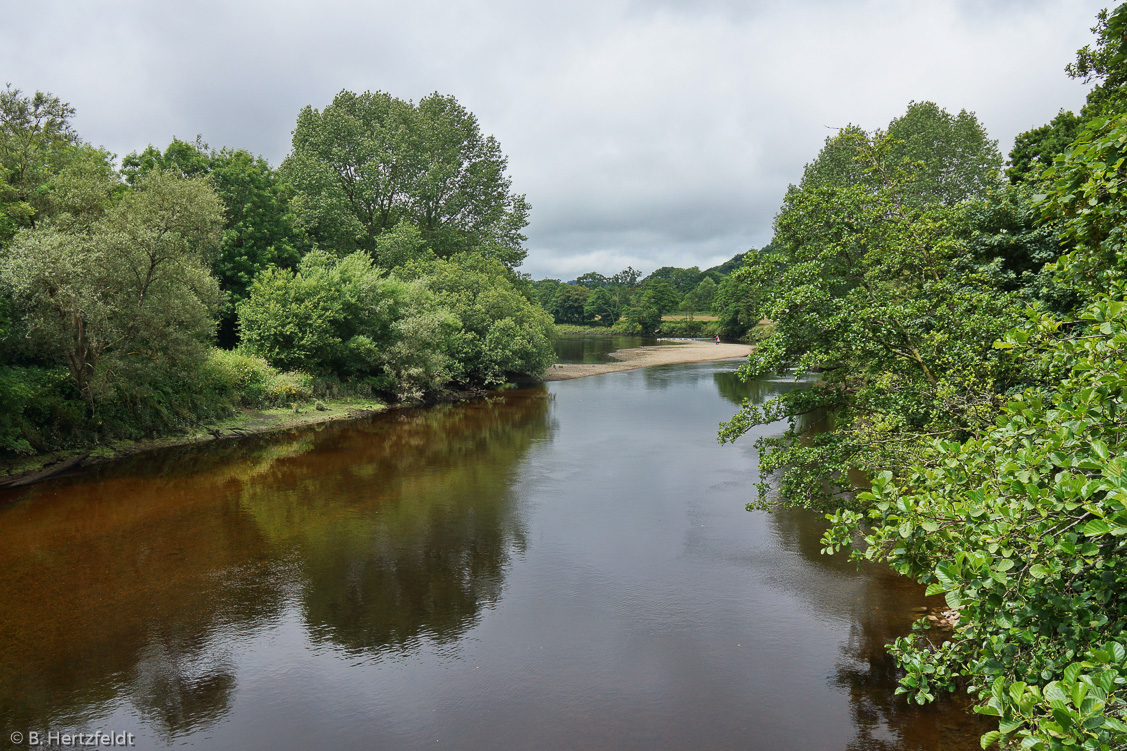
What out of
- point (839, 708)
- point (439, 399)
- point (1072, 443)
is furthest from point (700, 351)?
point (1072, 443)

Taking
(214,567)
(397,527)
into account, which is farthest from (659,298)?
(214,567)

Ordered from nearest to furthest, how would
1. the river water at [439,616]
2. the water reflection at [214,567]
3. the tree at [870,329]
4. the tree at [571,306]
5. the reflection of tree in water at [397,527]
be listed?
the river water at [439,616], the water reflection at [214,567], the tree at [870,329], the reflection of tree in water at [397,527], the tree at [571,306]

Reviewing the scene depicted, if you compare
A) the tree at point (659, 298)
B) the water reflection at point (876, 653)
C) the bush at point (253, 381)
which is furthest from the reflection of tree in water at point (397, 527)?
the tree at point (659, 298)

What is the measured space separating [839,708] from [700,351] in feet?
218

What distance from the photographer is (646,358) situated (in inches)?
2574

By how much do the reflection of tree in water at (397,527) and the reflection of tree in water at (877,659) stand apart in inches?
248

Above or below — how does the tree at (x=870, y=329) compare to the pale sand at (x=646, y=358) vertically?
above

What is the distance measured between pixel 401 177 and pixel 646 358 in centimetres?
3173

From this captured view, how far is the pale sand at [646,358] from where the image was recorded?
51.9 meters

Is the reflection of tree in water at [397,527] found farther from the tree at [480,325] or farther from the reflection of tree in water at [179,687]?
the tree at [480,325]

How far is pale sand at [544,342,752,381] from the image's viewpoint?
170ft

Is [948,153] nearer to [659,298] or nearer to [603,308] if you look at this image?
[659,298]

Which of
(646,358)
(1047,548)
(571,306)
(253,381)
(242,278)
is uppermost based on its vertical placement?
(571,306)

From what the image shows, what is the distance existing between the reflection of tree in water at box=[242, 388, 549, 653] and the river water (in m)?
0.08
